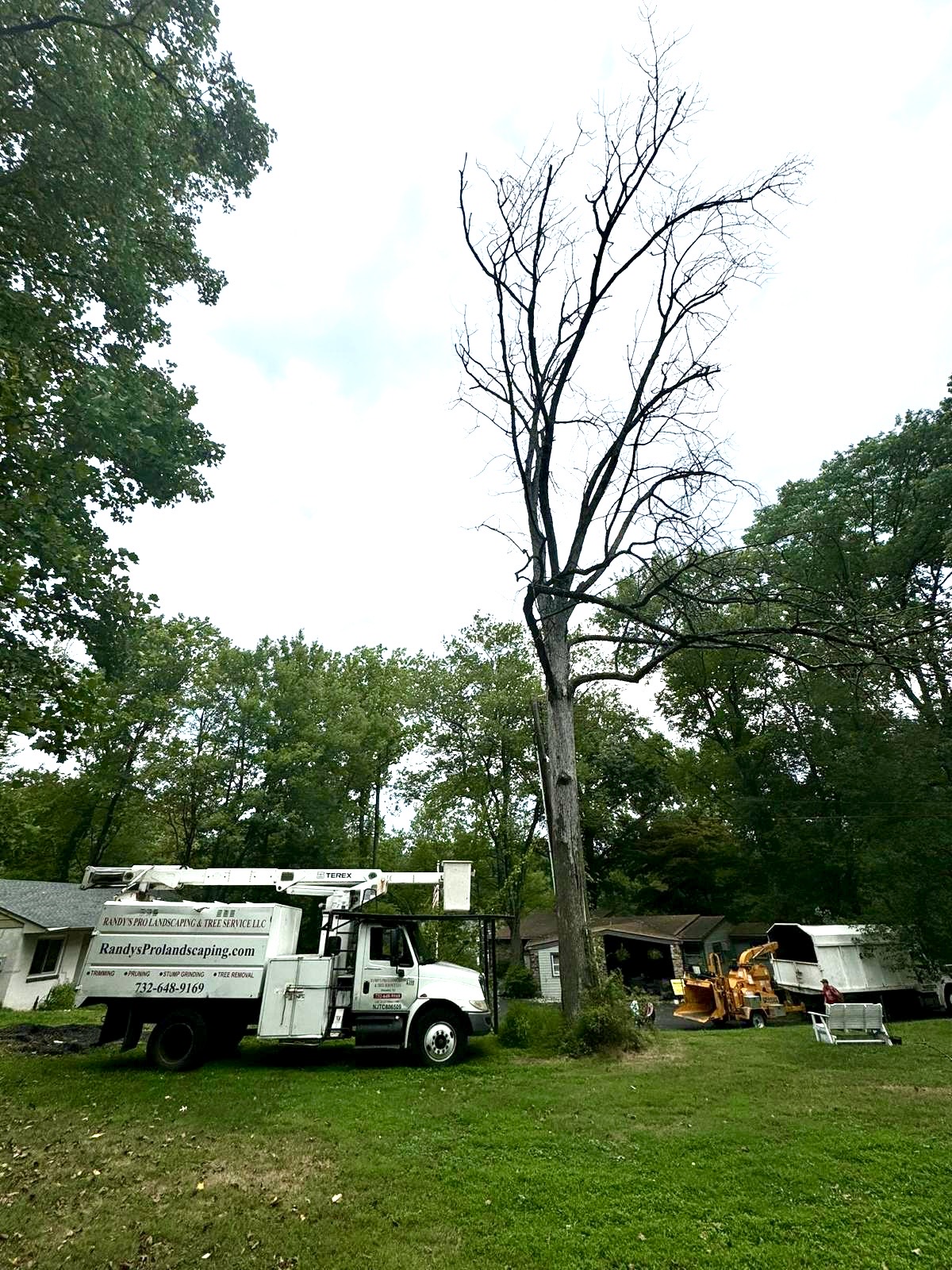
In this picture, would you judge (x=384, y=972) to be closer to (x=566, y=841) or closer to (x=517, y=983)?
A: (x=566, y=841)

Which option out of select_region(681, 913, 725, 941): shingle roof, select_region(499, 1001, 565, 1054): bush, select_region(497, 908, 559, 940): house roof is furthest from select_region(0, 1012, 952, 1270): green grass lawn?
select_region(497, 908, 559, 940): house roof

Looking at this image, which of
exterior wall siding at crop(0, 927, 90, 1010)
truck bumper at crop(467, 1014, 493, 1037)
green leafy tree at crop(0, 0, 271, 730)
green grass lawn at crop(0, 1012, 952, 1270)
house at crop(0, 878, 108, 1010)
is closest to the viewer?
green grass lawn at crop(0, 1012, 952, 1270)

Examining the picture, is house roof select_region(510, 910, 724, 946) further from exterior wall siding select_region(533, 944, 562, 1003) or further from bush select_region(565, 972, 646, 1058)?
bush select_region(565, 972, 646, 1058)

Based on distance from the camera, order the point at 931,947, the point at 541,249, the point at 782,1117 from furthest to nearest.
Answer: the point at 931,947, the point at 541,249, the point at 782,1117

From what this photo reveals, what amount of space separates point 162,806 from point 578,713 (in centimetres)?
2031

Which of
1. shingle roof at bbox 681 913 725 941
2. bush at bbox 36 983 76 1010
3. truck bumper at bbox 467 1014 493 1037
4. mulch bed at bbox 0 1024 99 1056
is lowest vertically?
mulch bed at bbox 0 1024 99 1056

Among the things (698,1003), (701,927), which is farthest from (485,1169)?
(701,927)

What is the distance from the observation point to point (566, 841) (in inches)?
452

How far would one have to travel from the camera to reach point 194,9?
9438mm

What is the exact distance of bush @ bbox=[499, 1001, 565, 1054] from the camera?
34.6 feet

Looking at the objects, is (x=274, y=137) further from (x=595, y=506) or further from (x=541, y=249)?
(x=595, y=506)

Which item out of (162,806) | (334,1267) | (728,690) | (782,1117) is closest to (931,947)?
(782,1117)

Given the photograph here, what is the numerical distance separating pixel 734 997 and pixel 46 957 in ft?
72.6

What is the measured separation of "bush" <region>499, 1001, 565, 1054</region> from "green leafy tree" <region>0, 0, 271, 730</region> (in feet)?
31.4
